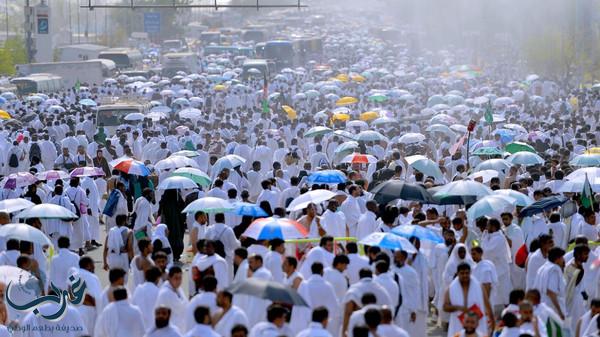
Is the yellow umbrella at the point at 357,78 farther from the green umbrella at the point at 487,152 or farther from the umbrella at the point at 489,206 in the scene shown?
the umbrella at the point at 489,206

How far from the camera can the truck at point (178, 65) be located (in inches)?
2440

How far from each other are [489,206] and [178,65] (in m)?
48.4

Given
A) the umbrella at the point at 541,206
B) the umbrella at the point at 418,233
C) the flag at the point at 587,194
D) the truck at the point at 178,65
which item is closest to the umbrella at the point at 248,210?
the umbrella at the point at 418,233

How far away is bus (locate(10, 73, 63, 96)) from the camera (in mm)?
50375

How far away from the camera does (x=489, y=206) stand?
49.4ft

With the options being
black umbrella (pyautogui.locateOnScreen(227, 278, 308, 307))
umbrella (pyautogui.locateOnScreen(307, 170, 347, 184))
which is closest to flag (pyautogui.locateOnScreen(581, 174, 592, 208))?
umbrella (pyautogui.locateOnScreen(307, 170, 347, 184))

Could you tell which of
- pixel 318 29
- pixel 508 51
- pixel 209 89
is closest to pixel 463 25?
pixel 318 29

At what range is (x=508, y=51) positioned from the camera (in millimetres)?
93875

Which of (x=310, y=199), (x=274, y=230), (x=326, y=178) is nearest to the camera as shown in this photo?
(x=274, y=230)

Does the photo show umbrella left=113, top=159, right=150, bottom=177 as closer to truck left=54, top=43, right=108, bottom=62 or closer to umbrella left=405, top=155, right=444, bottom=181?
umbrella left=405, top=155, right=444, bottom=181

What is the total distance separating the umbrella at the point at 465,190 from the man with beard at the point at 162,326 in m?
6.48

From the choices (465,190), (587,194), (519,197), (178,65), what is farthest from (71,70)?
(519,197)

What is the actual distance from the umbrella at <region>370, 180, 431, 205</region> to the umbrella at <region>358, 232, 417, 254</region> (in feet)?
11.3

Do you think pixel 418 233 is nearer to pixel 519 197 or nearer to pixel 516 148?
pixel 519 197
